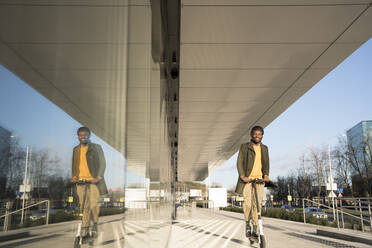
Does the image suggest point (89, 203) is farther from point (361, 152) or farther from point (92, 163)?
point (361, 152)

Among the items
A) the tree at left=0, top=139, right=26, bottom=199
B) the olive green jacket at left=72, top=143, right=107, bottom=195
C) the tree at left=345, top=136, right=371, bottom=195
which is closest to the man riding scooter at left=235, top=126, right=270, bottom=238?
the olive green jacket at left=72, top=143, right=107, bottom=195

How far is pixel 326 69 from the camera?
552cm

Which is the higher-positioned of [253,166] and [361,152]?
[361,152]

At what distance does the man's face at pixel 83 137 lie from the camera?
43 centimetres

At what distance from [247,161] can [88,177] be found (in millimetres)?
3207

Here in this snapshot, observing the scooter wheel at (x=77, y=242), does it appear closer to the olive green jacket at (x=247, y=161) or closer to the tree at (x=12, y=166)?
the tree at (x=12, y=166)

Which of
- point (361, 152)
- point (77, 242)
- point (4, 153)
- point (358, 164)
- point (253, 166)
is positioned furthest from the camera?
point (358, 164)

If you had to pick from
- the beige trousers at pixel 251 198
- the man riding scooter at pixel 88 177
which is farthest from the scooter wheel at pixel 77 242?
the beige trousers at pixel 251 198

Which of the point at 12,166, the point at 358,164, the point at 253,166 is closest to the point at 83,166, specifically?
the point at 12,166

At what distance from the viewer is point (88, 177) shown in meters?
0.46

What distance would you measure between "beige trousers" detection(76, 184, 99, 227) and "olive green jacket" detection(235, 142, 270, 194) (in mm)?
3087

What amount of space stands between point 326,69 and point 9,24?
5.91m

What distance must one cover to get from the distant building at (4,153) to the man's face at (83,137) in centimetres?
20

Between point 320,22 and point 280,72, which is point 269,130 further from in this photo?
point 320,22
